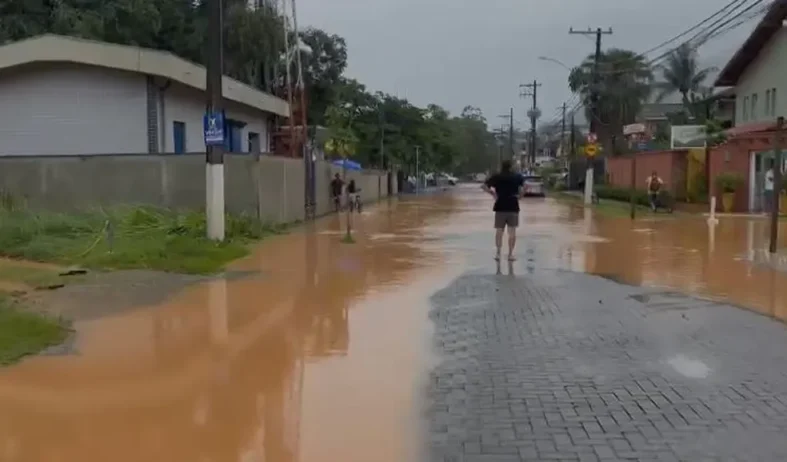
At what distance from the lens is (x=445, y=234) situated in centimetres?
2355

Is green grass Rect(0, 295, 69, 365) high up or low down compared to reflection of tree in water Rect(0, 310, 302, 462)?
up

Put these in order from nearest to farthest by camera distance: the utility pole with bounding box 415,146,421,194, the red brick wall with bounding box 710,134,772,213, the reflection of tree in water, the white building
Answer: the reflection of tree in water
the white building
the red brick wall with bounding box 710,134,772,213
the utility pole with bounding box 415,146,421,194

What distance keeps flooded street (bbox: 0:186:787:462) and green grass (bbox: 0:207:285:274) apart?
0.93 metres

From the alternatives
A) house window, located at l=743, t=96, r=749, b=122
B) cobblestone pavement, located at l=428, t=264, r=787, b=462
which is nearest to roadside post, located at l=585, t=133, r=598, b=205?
house window, located at l=743, t=96, r=749, b=122

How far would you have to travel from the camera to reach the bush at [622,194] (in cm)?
3708

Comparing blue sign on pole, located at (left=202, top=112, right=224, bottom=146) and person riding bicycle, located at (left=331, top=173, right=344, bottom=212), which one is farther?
person riding bicycle, located at (left=331, top=173, right=344, bottom=212)

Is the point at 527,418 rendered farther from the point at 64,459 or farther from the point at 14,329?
the point at 14,329

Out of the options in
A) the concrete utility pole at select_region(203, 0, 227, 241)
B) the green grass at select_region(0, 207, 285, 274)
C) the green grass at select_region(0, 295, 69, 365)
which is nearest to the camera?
the green grass at select_region(0, 295, 69, 365)

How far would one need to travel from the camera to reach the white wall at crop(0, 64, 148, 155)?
2564 centimetres

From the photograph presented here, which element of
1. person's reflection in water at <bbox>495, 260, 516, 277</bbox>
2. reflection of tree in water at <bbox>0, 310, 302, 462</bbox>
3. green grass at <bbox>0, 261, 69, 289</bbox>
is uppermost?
green grass at <bbox>0, 261, 69, 289</bbox>

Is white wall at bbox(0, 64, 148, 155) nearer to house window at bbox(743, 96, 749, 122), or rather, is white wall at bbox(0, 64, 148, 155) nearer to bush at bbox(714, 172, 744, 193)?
bush at bbox(714, 172, 744, 193)

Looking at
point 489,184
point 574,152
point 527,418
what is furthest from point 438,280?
point 574,152

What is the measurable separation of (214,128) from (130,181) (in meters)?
4.52

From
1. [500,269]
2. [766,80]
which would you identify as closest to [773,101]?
[766,80]
